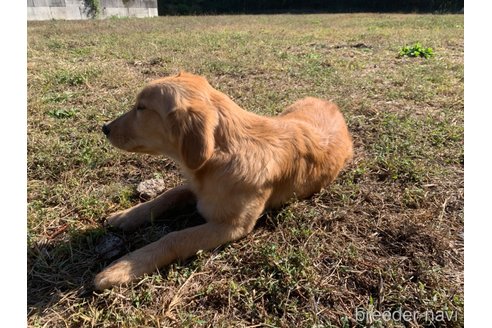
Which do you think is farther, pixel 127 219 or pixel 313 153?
pixel 313 153

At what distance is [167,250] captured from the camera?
253 cm

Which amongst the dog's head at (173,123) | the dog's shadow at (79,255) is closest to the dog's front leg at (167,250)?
the dog's shadow at (79,255)

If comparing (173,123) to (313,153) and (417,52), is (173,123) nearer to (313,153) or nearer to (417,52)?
(313,153)

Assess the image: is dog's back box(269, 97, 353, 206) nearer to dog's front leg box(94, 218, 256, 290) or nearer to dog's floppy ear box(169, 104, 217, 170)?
dog's front leg box(94, 218, 256, 290)

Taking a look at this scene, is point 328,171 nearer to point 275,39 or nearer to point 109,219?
point 109,219

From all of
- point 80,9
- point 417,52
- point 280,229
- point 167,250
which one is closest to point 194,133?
point 167,250

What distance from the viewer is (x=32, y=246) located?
2.67 meters

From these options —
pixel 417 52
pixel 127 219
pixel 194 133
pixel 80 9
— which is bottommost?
pixel 127 219

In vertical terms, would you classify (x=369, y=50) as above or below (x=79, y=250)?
above

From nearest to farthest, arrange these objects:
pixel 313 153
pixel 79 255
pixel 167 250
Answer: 1. pixel 167 250
2. pixel 79 255
3. pixel 313 153

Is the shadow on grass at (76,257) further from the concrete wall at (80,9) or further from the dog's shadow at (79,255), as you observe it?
the concrete wall at (80,9)

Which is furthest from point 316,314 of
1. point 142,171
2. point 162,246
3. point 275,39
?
point 275,39

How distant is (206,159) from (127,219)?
0.88m

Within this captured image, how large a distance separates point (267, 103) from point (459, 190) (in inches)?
110
